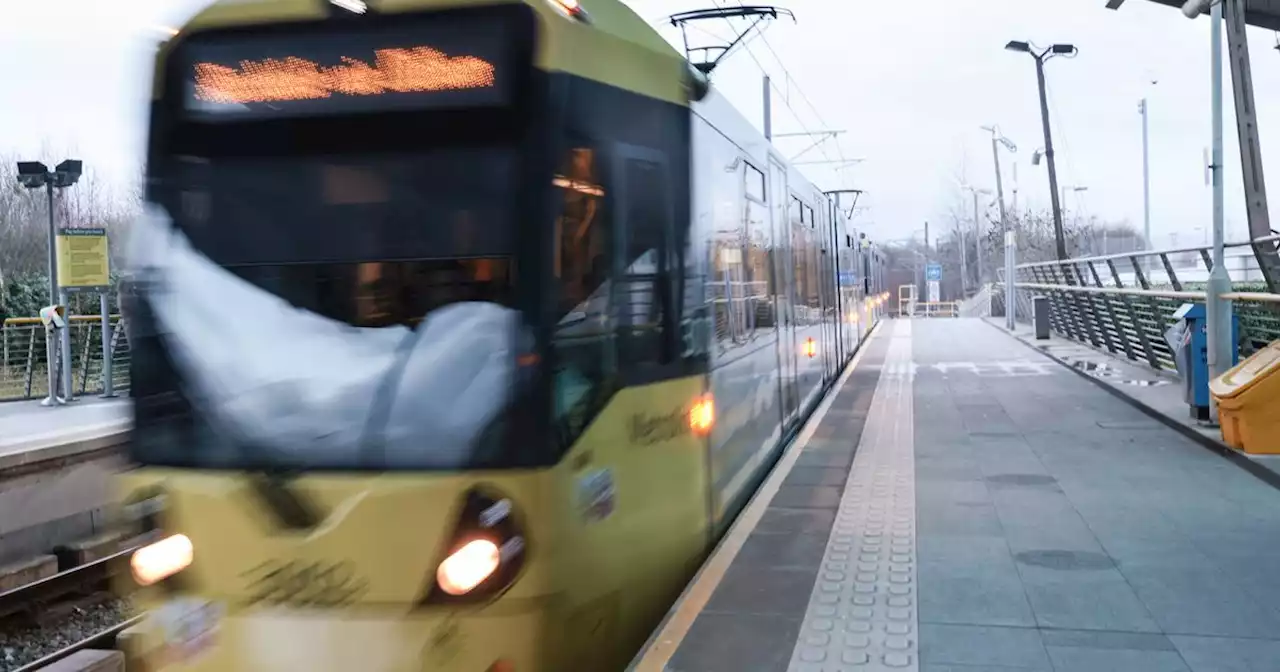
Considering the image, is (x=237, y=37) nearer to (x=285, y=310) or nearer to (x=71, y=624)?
(x=285, y=310)

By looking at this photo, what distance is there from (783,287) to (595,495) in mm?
5503

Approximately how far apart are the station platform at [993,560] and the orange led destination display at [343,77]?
2.66 metres

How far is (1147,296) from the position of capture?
15.7 m

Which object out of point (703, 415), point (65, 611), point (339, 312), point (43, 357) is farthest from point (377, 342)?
point (43, 357)

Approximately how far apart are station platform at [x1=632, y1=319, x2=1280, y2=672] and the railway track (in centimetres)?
420

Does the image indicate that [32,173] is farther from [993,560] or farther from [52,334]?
[993,560]

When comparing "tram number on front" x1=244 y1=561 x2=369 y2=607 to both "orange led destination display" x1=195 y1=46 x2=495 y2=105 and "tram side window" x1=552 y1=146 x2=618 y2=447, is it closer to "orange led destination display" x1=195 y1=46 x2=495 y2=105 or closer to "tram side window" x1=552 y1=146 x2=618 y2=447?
"tram side window" x1=552 y1=146 x2=618 y2=447

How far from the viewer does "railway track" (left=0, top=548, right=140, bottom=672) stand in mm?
6949

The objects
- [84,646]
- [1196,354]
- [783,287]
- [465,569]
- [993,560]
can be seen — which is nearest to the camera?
[465,569]

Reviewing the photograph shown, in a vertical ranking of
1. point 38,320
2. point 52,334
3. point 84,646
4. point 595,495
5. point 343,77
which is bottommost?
point 84,646

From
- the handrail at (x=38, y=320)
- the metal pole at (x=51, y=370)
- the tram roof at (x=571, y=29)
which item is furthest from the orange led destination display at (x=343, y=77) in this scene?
the handrail at (x=38, y=320)

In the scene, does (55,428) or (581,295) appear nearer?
(581,295)

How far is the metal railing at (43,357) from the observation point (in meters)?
17.8

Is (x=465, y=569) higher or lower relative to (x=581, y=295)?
lower
